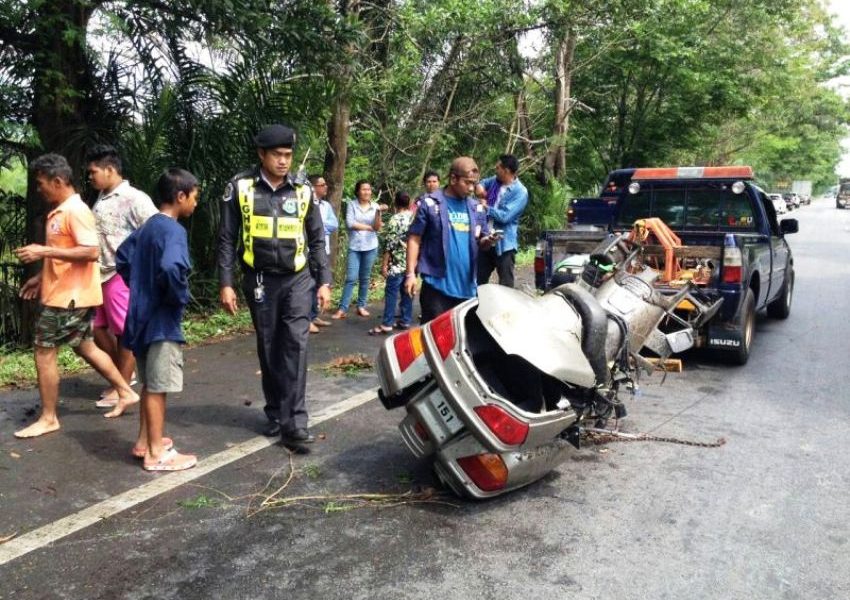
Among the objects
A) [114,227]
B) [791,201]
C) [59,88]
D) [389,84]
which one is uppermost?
[389,84]

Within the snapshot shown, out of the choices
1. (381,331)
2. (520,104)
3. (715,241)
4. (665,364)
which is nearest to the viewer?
(665,364)

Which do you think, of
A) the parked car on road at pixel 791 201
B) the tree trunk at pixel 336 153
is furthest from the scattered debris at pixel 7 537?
the parked car on road at pixel 791 201

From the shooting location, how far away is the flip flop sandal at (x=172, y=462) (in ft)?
13.2

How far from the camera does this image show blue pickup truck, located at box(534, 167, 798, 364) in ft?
21.7

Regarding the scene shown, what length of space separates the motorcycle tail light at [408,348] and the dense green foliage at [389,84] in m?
3.80

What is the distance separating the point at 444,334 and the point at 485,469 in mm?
687

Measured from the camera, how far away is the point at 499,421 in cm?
324

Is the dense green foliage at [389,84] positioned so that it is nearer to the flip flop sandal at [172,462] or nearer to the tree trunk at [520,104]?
the tree trunk at [520,104]

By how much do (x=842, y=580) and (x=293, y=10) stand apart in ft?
21.2

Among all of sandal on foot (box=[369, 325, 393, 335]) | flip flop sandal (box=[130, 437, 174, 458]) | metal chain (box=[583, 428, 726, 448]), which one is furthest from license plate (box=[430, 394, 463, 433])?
sandal on foot (box=[369, 325, 393, 335])

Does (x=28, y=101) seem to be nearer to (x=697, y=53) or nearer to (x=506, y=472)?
(x=506, y=472)

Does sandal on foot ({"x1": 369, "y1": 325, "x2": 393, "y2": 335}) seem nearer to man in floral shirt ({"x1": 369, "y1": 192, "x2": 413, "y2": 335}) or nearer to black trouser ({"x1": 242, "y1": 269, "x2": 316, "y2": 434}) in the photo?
man in floral shirt ({"x1": 369, "y1": 192, "x2": 413, "y2": 335})

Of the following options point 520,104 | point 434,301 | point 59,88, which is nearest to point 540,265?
point 434,301

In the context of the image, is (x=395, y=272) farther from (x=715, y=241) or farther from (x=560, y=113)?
(x=560, y=113)
